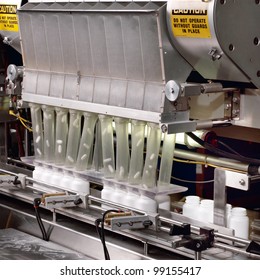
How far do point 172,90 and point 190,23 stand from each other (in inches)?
9.8

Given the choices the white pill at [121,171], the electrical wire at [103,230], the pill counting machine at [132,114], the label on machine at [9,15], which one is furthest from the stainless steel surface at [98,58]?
the electrical wire at [103,230]

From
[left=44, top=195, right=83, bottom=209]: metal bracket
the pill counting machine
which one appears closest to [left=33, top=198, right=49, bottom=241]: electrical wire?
the pill counting machine

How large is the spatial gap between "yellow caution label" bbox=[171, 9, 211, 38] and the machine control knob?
0.18 metres

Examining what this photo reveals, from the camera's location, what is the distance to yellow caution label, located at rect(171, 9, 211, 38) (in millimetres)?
2460

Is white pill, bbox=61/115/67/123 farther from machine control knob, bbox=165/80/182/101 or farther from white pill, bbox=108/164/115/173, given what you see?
machine control knob, bbox=165/80/182/101

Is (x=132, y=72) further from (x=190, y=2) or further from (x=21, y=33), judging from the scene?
(x=21, y=33)

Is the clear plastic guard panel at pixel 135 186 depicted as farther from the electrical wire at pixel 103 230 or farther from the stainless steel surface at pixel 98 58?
the stainless steel surface at pixel 98 58

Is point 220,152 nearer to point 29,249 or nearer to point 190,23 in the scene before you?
point 190,23

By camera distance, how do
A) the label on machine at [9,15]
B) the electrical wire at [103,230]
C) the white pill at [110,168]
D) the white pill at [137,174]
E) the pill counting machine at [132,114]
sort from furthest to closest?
the label on machine at [9,15], the white pill at [110,168], the white pill at [137,174], the electrical wire at [103,230], the pill counting machine at [132,114]

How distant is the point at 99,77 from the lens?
3.03 metres

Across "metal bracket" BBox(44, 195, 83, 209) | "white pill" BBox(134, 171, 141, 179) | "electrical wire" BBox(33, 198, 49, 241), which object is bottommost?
"electrical wire" BBox(33, 198, 49, 241)

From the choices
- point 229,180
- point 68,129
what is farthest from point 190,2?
point 68,129

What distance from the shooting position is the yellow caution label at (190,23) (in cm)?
246

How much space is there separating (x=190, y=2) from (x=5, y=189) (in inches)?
61.9
